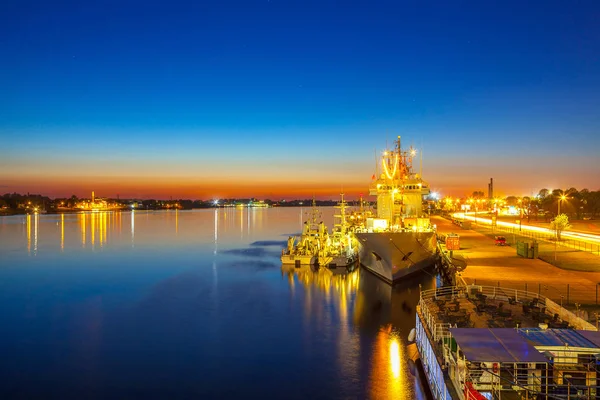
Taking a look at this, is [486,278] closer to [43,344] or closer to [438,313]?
[438,313]

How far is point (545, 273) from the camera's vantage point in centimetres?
3356

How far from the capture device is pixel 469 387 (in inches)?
494

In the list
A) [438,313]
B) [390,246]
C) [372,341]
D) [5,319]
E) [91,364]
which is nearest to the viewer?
[438,313]

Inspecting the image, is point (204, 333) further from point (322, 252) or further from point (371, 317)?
point (322, 252)

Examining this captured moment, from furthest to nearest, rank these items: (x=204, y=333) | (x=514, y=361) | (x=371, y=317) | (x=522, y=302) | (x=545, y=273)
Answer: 1. (x=545, y=273)
2. (x=371, y=317)
3. (x=204, y=333)
4. (x=522, y=302)
5. (x=514, y=361)

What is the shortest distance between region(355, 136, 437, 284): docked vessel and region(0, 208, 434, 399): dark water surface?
1.84 meters

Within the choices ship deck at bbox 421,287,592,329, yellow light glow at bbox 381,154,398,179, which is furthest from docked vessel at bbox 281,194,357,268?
ship deck at bbox 421,287,592,329

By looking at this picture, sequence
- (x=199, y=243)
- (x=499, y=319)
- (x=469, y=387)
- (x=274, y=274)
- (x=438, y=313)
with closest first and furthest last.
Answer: (x=469, y=387) < (x=499, y=319) < (x=438, y=313) < (x=274, y=274) < (x=199, y=243)

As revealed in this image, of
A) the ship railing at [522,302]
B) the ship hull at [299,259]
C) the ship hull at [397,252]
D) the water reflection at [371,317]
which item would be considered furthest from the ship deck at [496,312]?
the ship hull at [299,259]

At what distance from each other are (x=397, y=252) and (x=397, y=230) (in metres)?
2.58

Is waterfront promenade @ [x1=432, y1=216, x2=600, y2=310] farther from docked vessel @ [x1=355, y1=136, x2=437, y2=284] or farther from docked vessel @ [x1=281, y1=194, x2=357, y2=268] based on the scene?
docked vessel @ [x1=281, y1=194, x2=357, y2=268]

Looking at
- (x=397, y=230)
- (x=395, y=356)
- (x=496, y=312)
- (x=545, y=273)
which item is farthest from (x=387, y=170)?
(x=496, y=312)

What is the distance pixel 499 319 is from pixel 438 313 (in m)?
2.68

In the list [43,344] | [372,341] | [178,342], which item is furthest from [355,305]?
[43,344]
